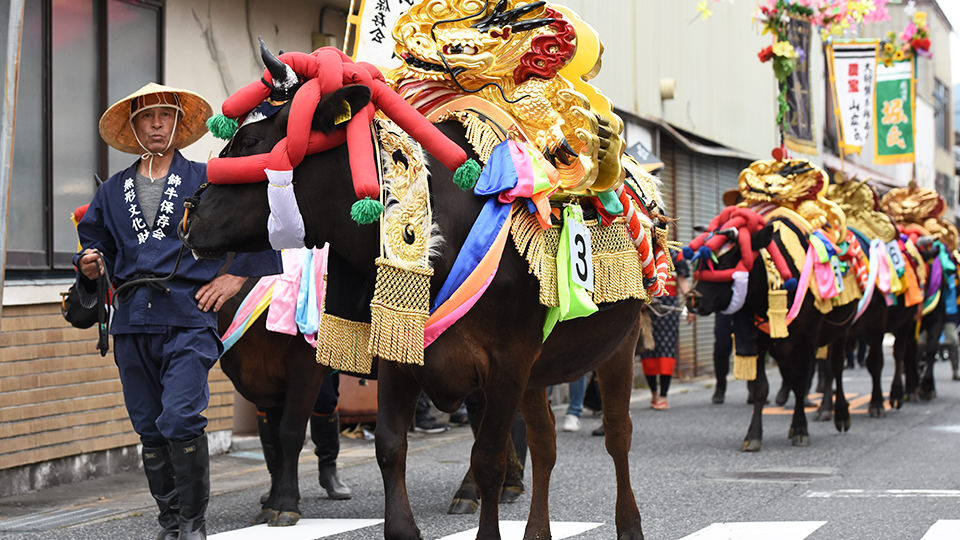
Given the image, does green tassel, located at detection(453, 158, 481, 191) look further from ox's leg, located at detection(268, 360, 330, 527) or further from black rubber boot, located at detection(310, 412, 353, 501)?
black rubber boot, located at detection(310, 412, 353, 501)

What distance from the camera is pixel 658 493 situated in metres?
8.44

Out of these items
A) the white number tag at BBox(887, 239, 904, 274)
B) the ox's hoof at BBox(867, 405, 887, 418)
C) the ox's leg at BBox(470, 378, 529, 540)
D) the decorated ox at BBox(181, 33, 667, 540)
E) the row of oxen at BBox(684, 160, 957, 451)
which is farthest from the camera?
the white number tag at BBox(887, 239, 904, 274)

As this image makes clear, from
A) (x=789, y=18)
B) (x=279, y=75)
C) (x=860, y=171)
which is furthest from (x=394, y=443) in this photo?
(x=860, y=171)

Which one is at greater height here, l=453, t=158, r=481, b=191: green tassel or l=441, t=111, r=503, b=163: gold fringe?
l=441, t=111, r=503, b=163: gold fringe

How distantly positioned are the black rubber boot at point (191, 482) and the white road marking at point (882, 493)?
4321 mm

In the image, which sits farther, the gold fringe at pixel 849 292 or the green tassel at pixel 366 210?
the gold fringe at pixel 849 292

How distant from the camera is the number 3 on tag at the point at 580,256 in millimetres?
5113

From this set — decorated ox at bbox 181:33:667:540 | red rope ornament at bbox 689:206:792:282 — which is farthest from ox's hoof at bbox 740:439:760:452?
decorated ox at bbox 181:33:667:540

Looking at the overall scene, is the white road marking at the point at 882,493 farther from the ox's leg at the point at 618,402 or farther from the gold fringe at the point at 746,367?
the gold fringe at the point at 746,367

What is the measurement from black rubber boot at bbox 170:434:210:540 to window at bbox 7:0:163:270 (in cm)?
354

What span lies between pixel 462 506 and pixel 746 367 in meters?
4.36

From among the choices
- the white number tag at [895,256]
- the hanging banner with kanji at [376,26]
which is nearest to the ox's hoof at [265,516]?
the hanging banner with kanji at [376,26]

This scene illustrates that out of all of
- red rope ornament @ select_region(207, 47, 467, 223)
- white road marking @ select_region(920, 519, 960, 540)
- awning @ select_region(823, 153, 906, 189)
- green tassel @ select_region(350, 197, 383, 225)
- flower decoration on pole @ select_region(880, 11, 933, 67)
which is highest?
flower decoration on pole @ select_region(880, 11, 933, 67)

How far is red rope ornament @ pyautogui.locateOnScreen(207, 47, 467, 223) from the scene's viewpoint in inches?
176
